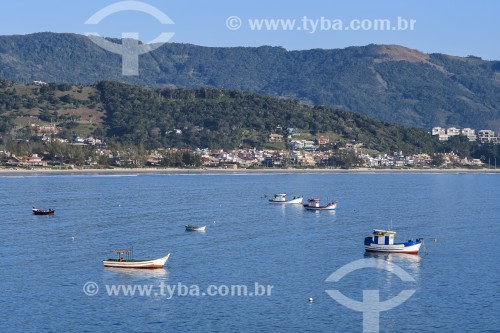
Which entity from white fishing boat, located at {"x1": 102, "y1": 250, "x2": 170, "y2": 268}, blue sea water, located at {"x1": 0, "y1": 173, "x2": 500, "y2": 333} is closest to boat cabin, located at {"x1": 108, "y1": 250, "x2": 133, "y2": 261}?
white fishing boat, located at {"x1": 102, "y1": 250, "x2": 170, "y2": 268}

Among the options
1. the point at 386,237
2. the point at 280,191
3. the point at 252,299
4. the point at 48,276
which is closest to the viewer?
the point at 252,299

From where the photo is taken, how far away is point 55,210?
11231 centimetres

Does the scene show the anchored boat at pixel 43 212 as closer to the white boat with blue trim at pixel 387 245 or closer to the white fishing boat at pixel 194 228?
the white fishing boat at pixel 194 228

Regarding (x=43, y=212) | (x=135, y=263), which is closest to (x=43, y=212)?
(x=43, y=212)

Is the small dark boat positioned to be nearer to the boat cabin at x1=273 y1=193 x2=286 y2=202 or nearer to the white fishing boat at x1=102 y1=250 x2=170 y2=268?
the boat cabin at x1=273 y1=193 x2=286 y2=202

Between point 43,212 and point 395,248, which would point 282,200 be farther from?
point 395,248

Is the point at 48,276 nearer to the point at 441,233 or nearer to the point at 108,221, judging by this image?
the point at 108,221

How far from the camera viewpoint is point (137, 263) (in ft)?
220

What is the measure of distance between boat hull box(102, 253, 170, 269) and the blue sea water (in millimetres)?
711

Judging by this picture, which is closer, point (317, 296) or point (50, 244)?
point (317, 296)

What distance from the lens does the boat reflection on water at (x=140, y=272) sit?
2537 inches

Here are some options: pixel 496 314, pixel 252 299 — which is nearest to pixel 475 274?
pixel 496 314

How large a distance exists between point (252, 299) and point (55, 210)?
59.7m

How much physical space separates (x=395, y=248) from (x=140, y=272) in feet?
76.9
